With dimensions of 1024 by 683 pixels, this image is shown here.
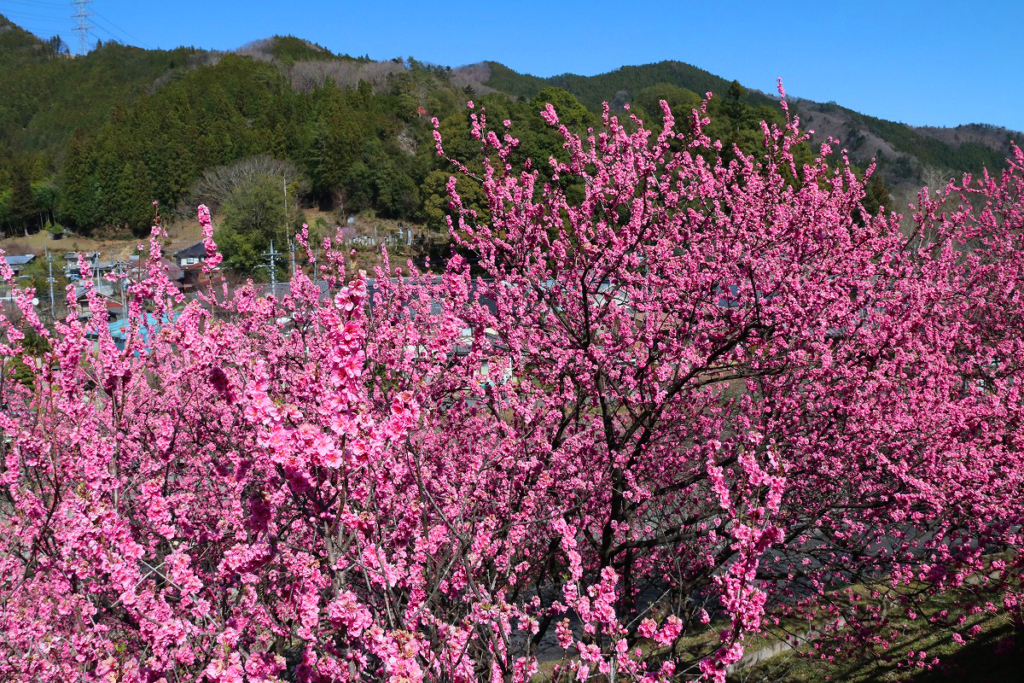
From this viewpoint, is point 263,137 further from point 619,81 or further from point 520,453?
→ point 619,81

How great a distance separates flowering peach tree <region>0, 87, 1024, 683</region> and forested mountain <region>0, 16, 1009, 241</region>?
2348cm

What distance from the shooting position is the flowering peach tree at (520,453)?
3.22m

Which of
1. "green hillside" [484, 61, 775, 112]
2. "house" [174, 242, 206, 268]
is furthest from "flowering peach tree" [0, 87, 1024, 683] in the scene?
"green hillside" [484, 61, 775, 112]

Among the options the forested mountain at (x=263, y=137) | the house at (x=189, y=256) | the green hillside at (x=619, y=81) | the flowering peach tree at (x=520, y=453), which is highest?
the green hillside at (x=619, y=81)

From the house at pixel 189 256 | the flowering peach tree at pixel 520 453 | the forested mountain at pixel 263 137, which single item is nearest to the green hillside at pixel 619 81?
the forested mountain at pixel 263 137

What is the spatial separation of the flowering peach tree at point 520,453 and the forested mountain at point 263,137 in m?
23.5

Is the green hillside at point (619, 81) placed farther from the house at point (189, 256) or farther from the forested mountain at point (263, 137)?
the house at point (189, 256)

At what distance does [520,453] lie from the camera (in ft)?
17.1

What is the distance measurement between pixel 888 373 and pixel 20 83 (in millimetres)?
135112

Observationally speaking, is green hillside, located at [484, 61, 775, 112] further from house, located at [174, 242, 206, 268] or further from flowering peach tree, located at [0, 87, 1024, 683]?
flowering peach tree, located at [0, 87, 1024, 683]

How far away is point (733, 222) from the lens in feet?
25.6

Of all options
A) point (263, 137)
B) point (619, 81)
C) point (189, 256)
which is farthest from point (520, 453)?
point (619, 81)

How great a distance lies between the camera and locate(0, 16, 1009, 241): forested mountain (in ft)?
160

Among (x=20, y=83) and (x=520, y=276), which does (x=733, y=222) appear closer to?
(x=520, y=276)
